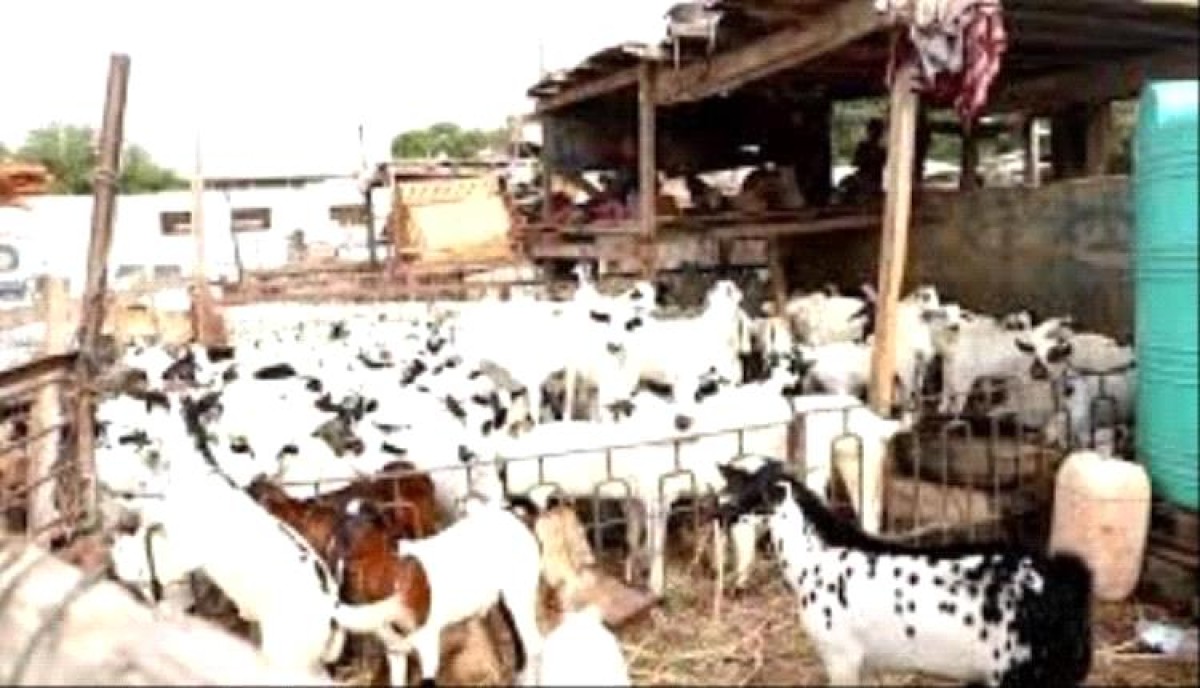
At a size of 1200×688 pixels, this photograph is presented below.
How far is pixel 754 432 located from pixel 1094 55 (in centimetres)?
563

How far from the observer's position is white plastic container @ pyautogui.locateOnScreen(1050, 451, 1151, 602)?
6.45 m

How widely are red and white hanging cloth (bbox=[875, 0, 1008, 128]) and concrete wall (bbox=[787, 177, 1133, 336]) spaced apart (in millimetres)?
2605

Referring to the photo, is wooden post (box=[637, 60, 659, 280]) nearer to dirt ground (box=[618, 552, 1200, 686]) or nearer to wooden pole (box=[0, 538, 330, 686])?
dirt ground (box=[618, 552, 1200, 686])

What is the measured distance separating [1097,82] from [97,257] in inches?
316

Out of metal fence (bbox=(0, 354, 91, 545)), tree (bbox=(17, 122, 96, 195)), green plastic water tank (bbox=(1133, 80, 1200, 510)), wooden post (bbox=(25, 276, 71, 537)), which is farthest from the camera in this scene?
tree (bbox=(17, 122, 96, 195))

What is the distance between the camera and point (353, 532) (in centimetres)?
559

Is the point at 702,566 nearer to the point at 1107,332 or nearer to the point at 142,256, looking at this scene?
the point at 1107,332

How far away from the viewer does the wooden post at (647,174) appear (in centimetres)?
1296

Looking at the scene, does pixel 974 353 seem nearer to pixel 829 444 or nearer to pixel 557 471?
pixel 829 444

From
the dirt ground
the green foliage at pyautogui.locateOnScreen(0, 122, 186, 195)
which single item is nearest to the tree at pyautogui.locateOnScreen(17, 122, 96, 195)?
the green foliage at pyautogui.locateOnScreen(0, 122, 186, 195)

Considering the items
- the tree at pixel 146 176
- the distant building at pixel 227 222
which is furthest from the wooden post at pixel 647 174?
the tree at pixel 146 176

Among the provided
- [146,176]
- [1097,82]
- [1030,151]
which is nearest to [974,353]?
[1097,82]

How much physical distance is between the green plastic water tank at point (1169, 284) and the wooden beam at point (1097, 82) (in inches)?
123

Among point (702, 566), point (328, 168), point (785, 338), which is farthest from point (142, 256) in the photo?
point (702, 566)
